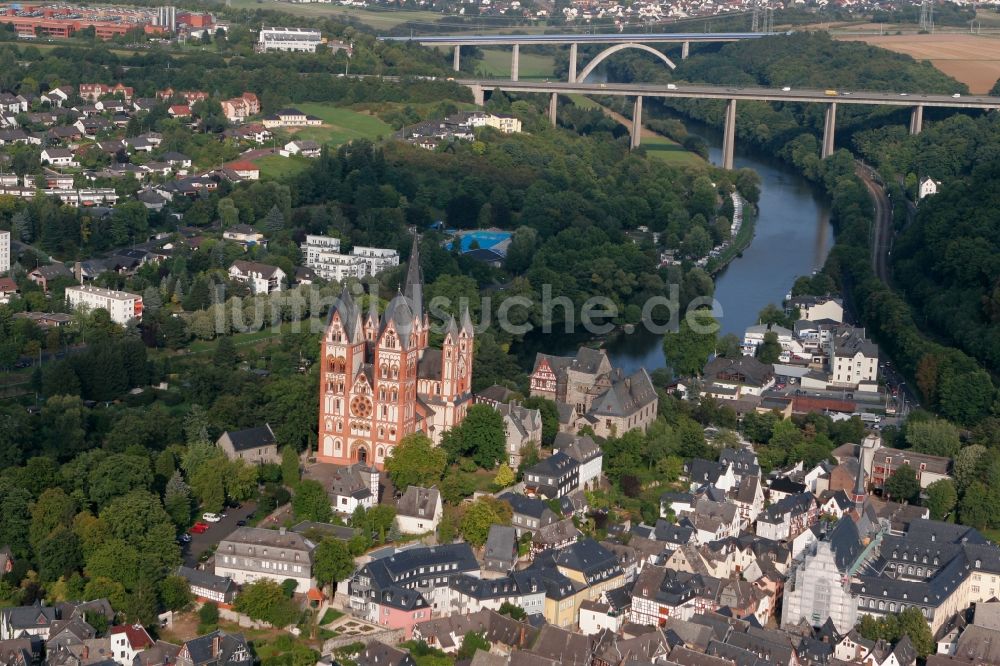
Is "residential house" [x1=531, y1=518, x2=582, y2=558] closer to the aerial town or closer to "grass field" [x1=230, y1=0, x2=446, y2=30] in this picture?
the aerial town

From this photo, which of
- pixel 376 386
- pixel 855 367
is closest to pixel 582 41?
pixel 855 367

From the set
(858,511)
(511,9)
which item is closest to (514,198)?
(858,511)

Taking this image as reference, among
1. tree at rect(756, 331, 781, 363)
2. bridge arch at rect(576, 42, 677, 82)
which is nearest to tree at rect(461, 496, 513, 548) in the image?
tree at rect(756, 331, 781, 363)

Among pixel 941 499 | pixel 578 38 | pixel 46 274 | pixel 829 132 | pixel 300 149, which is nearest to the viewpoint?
pixel 941 499

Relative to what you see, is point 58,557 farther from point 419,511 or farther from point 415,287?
point 415,287

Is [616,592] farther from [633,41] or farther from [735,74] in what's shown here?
[633,41]
